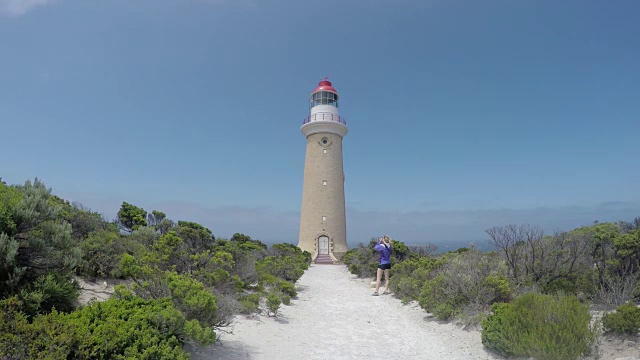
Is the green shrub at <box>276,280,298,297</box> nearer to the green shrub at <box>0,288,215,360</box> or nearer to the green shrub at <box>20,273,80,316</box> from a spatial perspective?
the green shrub at <box>0,288,215,360</box>

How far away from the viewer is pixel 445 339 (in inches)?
271

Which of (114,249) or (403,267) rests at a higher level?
(114,249)

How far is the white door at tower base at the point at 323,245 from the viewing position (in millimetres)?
23016

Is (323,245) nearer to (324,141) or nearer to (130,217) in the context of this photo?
(324,141)

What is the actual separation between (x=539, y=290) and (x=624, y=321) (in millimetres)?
2731

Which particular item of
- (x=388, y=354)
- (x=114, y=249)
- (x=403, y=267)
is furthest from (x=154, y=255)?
(x=403, y=267)

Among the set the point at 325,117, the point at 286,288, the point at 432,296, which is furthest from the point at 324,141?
the point at 432,296

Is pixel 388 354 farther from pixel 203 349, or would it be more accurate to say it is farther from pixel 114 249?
pixel 114 249

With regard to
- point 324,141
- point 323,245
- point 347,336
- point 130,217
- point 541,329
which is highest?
point 324,141

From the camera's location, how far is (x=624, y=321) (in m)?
5.42

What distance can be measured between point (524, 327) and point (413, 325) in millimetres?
2861

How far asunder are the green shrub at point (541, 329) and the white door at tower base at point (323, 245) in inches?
672

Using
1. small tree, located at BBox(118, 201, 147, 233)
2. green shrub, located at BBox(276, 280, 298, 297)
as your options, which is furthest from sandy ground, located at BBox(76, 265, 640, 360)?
small tree, located at BBox(118, 201, 147, 233)

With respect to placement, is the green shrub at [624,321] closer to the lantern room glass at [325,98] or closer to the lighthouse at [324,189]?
the lighthouse at [324,189]
